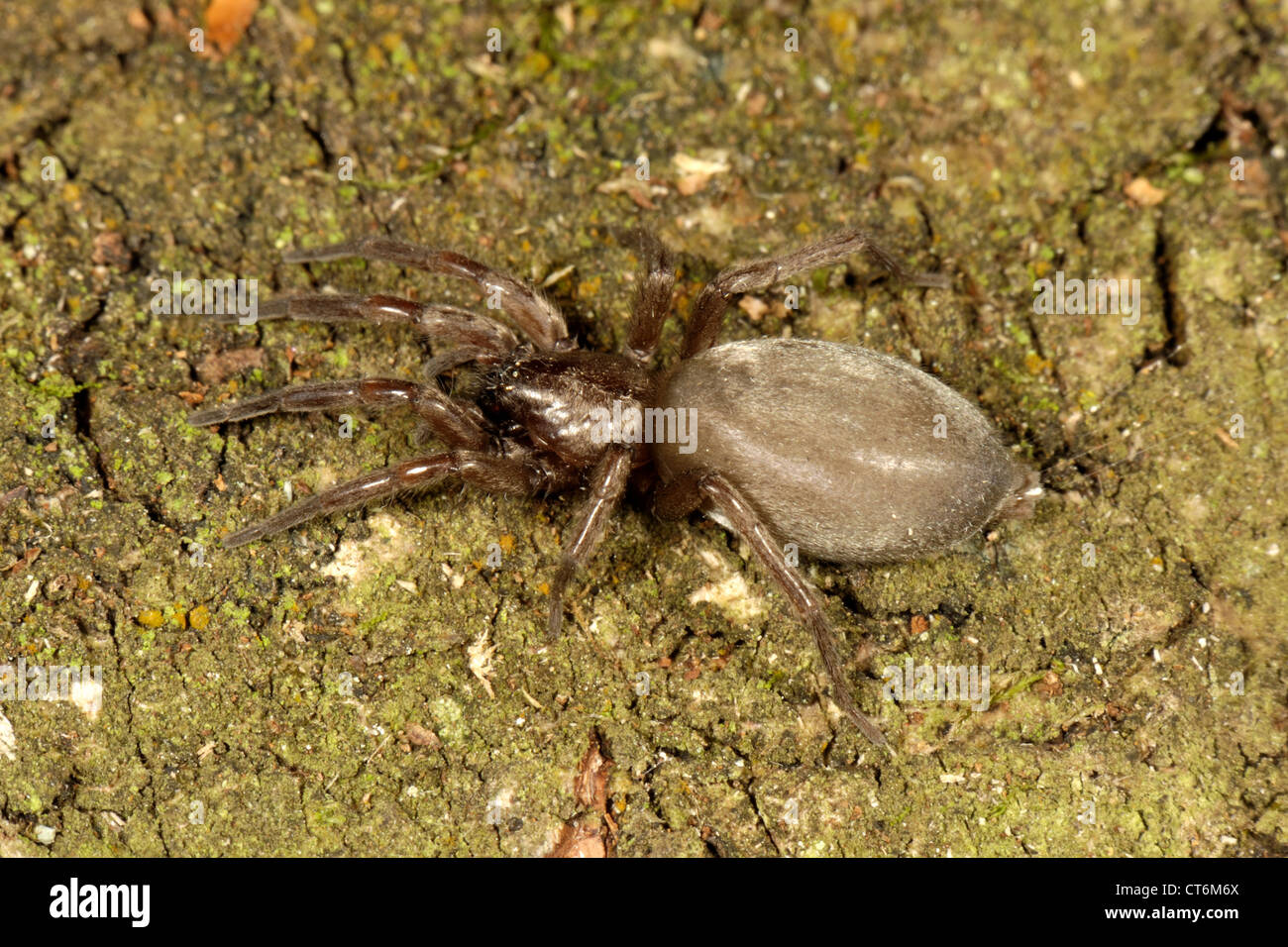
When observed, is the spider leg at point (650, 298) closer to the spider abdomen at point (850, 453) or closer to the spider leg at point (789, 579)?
the spider abdomen at point (850, 453)

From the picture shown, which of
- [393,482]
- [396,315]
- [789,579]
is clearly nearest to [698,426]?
[789,579]

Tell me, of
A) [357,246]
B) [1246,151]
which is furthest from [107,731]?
[1246,151]

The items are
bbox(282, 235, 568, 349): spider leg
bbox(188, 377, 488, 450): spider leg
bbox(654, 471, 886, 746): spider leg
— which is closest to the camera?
bbox(654, 471, 886, 746): spider leg

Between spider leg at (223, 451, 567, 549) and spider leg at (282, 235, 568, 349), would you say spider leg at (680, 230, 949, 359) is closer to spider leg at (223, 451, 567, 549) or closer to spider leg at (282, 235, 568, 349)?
spider leg at (282, 235, 568, 349)

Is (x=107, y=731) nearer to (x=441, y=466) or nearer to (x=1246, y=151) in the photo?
(x=441, y=466)

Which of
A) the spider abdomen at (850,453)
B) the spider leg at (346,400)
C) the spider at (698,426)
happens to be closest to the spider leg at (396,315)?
the spider at (698,426)

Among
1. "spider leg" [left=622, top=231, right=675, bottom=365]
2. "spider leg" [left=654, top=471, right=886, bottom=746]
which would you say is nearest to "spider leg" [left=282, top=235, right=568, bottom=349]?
"spider leg" [left=622, top=231, right=675, bottom=365]

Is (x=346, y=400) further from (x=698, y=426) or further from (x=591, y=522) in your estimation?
(x=698, y=426)
